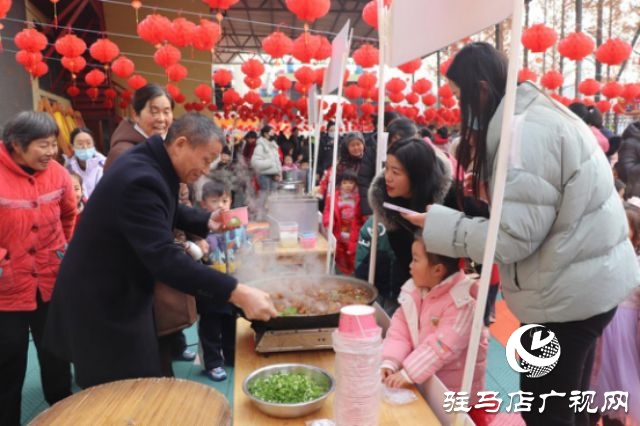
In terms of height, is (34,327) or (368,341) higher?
(368,341)

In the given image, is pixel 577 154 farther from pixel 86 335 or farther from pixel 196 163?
pixel 86 335

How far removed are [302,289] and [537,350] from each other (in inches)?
46.2

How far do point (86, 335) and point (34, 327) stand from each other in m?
1.26

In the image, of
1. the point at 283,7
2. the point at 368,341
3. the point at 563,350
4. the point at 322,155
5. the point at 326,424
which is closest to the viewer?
the point at 368,341

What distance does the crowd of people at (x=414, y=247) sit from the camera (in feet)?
5.33

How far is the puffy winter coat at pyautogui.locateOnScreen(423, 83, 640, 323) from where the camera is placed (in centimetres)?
154

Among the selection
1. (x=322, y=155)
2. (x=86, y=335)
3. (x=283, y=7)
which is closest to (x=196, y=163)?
(x=86, y=335)

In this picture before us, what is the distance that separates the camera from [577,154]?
158 cm

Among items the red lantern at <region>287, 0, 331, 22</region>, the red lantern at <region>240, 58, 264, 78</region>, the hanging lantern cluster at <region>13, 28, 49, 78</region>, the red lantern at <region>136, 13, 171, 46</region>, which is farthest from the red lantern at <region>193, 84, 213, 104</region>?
the red lantern at <region>287, 0, 331, 22</region>

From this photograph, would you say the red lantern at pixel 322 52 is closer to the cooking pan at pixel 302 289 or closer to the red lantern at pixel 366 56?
the red lantern at pixel 366 56

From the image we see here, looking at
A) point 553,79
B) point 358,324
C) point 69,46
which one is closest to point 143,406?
point 358,324

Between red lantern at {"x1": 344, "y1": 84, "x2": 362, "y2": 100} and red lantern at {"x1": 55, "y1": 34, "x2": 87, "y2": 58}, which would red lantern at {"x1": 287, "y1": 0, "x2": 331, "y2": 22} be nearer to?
red lantern at {"x1": 55, "y1": 34, "x2": 87, "y2": 58}

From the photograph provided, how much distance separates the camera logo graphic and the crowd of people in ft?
0.09

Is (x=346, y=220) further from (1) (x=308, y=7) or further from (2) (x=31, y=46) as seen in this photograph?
(2) (x=31, y=46)
